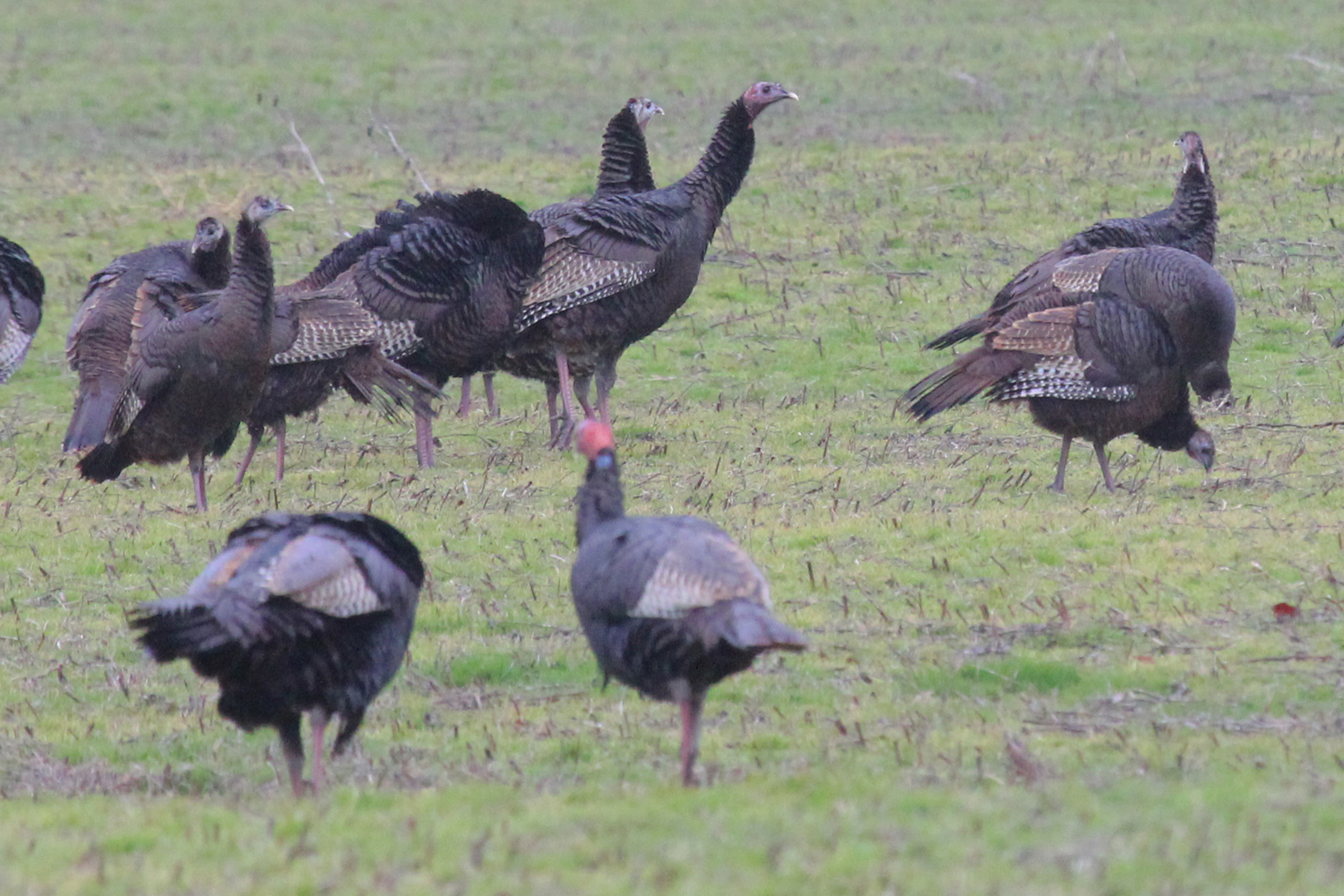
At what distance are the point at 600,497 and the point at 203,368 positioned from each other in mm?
4555

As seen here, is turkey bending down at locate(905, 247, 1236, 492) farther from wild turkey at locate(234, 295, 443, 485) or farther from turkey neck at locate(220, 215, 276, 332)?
turkey neck at locate(220, 215, 276, 332)

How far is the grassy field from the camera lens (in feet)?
18.1

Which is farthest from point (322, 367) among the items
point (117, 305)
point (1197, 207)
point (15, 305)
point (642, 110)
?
point (1197, 207)

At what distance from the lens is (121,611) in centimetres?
936

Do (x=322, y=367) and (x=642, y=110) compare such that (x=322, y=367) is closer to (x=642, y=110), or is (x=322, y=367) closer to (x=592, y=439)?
(x=642, y=110)

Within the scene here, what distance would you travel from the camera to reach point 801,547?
9.84 metres

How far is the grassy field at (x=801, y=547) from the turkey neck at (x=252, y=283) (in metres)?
1.19

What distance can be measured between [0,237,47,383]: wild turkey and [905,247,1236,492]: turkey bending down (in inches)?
276

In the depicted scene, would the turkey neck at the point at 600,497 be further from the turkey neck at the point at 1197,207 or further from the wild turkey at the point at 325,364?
the turkey neck at the point at 1197,207

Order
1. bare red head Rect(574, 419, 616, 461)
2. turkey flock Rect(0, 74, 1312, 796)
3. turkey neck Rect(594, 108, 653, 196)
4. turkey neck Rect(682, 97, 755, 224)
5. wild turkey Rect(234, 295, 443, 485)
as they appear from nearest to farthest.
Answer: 1. turkey flock Rect(0, 74, 1312, 796)
2. bare red head Rect(574, 419, 616, 461)
3. wild turkey Rect(234, 295, 443, 485)
4. turkey neck Rect(682, 97, 755, 224)
5. turkey neck Rect(594, 108, 653, 196)

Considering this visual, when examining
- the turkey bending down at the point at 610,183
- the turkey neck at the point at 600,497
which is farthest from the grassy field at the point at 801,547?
the turkey neck at the point at 600,497

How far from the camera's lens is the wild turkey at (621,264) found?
42.0ft

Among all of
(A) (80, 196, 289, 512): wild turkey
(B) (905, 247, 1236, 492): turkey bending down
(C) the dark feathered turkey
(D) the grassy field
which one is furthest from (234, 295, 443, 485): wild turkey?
(B) (905, 247, 1236, 492): turkey bending down

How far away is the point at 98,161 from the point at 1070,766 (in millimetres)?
18844
